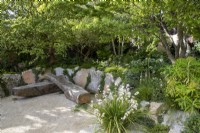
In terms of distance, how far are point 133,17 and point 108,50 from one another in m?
4.16

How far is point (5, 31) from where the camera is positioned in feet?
23.1

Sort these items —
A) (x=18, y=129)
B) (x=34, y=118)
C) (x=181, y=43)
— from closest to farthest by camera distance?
(x=18, y=129) < (x=181, y=43) < (x=34, y=118)

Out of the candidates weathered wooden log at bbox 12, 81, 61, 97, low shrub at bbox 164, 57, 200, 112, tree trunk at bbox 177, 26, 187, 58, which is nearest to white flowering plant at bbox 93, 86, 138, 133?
low shrub at bbox 164, 57, 200, 112

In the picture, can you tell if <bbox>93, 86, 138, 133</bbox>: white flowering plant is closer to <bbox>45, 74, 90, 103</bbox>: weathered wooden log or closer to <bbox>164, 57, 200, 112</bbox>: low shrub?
<bbox>164, 57, 200, 112</bbox>: low shrub

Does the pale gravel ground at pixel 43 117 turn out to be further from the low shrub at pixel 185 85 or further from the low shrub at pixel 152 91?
the low shrub at pixel 185 85

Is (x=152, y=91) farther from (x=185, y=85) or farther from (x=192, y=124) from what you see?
(x=192, y=124)

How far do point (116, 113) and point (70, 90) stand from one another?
249 centimetres

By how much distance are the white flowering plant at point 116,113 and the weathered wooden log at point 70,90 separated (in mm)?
1640

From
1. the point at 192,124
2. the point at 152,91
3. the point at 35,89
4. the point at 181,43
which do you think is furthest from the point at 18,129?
the point at 181,43

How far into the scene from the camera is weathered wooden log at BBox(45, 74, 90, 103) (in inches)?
227

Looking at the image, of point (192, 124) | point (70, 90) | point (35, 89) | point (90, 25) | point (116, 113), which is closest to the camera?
point (192, 124)

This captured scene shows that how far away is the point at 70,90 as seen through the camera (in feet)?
20.5

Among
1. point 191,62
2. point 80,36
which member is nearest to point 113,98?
point 191,62

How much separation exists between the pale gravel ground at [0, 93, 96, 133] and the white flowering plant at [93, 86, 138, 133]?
0.95ft
